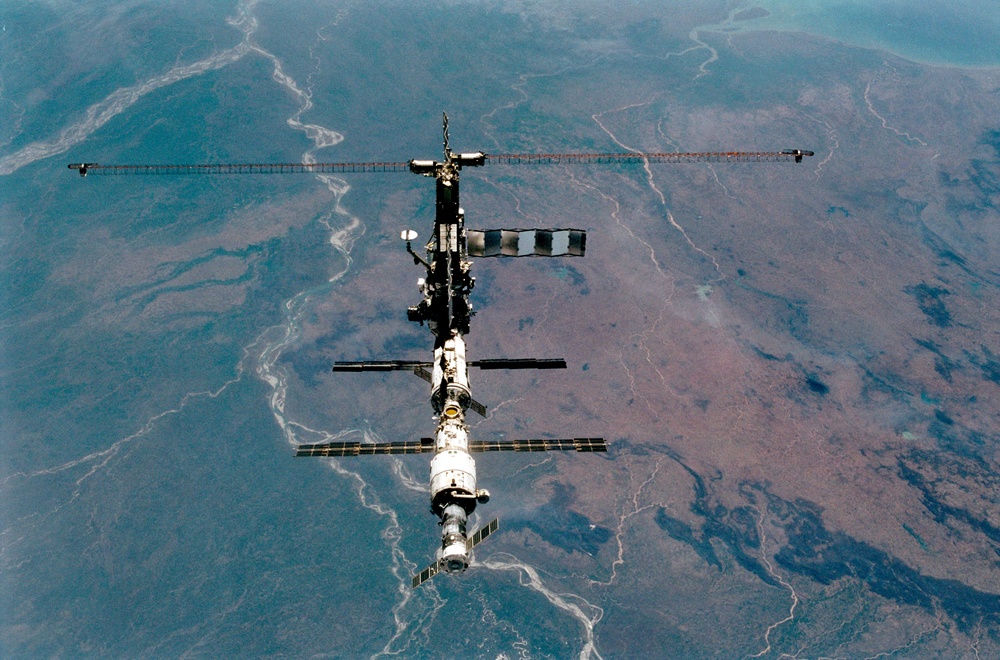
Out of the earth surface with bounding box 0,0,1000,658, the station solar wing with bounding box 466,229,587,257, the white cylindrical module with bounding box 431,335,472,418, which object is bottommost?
the earth surface with bounding box 0,0,1000,658

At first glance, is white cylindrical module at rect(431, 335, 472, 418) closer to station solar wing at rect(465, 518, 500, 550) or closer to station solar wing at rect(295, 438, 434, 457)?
station solar wing at rect(295, 438, 434, 457)

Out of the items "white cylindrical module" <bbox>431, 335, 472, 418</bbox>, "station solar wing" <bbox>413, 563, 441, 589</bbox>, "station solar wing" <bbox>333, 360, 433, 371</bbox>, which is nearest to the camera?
"station solar wing" <bbox>413, 563, 441, 589</bbox>

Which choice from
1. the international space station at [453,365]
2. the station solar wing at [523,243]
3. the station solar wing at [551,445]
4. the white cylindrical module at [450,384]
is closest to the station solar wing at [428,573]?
the international space station at [453,365]

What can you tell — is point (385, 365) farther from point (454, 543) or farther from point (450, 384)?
point (454, 543)

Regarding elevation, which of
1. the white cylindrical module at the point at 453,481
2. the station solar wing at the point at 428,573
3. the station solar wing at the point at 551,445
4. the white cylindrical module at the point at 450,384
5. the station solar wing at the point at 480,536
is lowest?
the station solar wing at the point at 428,573

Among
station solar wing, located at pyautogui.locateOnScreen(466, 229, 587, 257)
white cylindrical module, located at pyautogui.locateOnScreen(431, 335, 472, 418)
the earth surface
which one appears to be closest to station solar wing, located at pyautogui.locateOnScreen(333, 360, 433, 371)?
white cylindrical module, located at pyautogui.locateOnScreen(431, 335, 472, 418)

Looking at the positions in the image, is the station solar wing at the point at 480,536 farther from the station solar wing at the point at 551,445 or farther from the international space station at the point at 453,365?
the station solar wing at the point at 551,445

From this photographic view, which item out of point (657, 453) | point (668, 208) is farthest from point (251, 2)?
point (657, 453)
